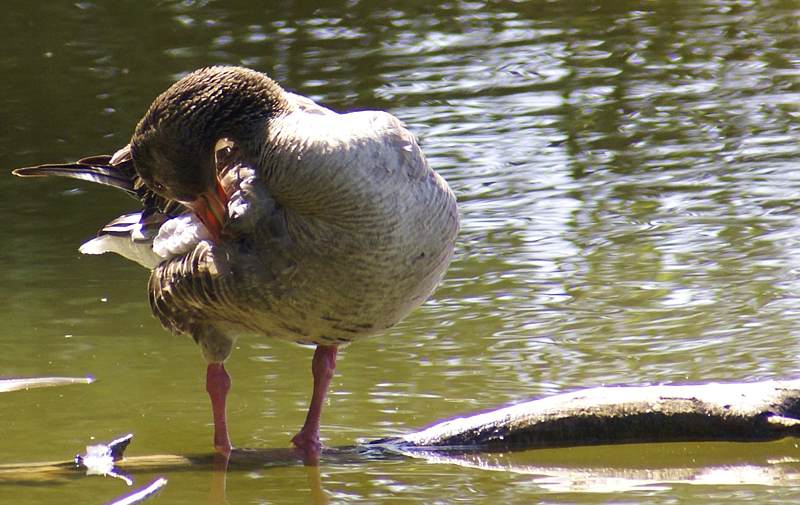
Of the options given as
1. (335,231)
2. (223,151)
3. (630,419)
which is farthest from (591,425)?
(223,151)

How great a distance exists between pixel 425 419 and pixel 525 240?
9.90 feet

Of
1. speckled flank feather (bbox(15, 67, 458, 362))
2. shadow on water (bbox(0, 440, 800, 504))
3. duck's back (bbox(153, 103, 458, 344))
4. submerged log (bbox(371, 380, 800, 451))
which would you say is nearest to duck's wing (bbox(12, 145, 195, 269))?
speckled flank feather (bbox(15, 67, 458, 362))

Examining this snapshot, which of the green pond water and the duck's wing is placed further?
the duck's wing

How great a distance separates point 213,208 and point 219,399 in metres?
0.99

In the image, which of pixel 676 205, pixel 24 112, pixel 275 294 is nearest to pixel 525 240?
pixel 676 205

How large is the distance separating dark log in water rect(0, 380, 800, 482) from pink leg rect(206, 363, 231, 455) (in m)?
0.15

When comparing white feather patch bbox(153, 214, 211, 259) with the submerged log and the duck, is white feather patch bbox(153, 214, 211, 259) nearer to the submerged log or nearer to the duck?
the duck

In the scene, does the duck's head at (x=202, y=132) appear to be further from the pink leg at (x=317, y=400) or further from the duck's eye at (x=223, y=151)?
the pink leg at (x=317, y=400)

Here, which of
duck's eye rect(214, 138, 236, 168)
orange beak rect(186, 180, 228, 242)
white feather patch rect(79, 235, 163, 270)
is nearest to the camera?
orange beak rect(186, 180, 228, 242)

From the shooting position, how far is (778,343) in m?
7.57

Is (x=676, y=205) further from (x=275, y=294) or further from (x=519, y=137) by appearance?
(x=275, y=294)

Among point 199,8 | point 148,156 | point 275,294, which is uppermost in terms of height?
point 148,156

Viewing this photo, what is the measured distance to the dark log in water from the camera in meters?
6.31

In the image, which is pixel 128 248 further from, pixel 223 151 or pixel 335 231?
pixel 335 231
